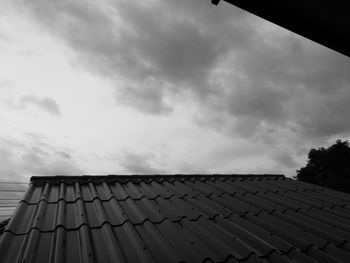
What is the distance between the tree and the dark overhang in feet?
67.3

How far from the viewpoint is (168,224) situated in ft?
11.4

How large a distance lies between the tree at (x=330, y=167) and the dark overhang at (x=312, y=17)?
20.5m

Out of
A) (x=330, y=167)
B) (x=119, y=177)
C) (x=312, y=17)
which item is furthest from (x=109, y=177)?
(x=330, y=167)

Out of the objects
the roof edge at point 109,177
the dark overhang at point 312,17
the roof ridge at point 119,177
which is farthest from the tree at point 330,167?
the dark overhang at point 312,17

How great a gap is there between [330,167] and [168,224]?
20485 millimetres

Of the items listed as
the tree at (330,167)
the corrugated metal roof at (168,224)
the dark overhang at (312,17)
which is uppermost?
the tree at (330,167)

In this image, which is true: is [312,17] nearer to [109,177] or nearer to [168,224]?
[168,224]

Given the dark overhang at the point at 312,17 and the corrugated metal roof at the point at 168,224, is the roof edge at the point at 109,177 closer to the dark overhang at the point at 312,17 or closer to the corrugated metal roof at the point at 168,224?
the corrugated metal roof at the point at 168,224

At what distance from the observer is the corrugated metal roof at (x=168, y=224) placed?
2.69 meters

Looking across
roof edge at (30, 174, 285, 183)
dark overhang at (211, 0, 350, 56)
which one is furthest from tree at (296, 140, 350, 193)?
dark overhang at (211, 0, 350, 56)

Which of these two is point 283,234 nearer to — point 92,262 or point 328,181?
point 92,262

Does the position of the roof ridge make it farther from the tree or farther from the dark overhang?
the tree

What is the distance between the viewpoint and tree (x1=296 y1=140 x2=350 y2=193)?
63.2 ft

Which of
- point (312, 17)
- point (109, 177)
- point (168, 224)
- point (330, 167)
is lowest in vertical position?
point (168, 224)
